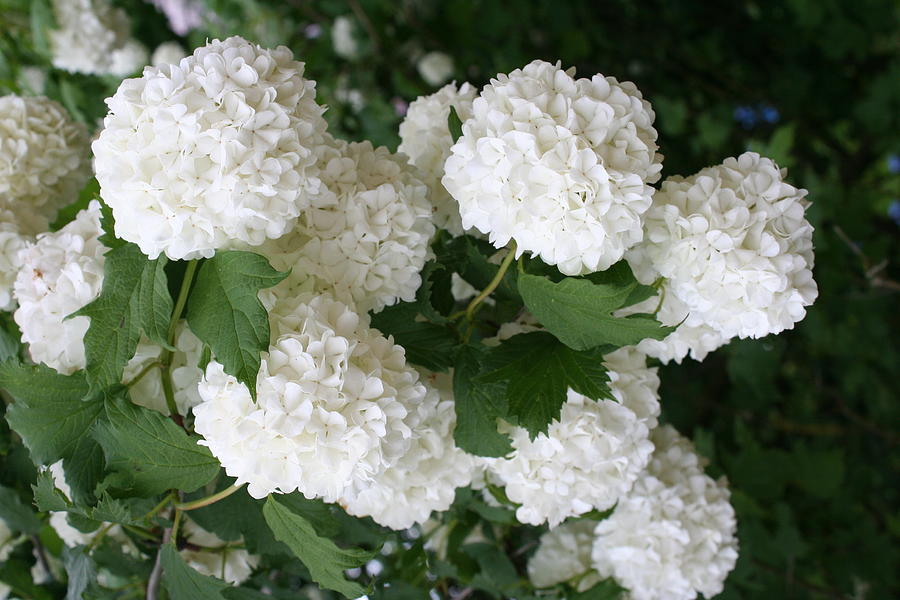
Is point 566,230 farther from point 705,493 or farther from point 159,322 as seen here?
point 705,493

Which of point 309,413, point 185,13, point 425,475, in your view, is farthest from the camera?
point 185,13

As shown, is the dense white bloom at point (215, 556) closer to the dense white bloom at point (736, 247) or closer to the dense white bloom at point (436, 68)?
the dense white bloom at point (736, 247)

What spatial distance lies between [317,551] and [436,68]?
178 centimetres

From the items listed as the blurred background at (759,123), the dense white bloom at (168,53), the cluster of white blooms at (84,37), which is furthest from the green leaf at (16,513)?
the dense white bloom at (168,53)

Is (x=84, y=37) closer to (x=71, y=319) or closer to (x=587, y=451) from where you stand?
(x=71, y=319)

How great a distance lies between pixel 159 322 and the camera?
0.80 meters

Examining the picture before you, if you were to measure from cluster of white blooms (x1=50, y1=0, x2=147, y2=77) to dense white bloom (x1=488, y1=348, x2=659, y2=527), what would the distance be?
1366mm

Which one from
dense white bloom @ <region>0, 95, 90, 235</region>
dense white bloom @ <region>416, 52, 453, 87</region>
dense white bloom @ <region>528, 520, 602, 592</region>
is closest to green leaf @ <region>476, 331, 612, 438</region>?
dense white bloom @ <region>528, 520, 602, 592</region>

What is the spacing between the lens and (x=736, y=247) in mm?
829

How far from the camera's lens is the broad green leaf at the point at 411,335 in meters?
0.91

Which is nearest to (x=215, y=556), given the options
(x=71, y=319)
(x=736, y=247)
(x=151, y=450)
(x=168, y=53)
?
(x=151, y=450)

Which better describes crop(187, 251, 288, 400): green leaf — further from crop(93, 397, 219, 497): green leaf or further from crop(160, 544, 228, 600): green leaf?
Result: crop(160, 544, 228, 600): green leaf

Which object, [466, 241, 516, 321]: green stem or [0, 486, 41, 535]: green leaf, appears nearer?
[466, 241, 516, 321]: green stem

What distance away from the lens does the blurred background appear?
1850 millimetres
